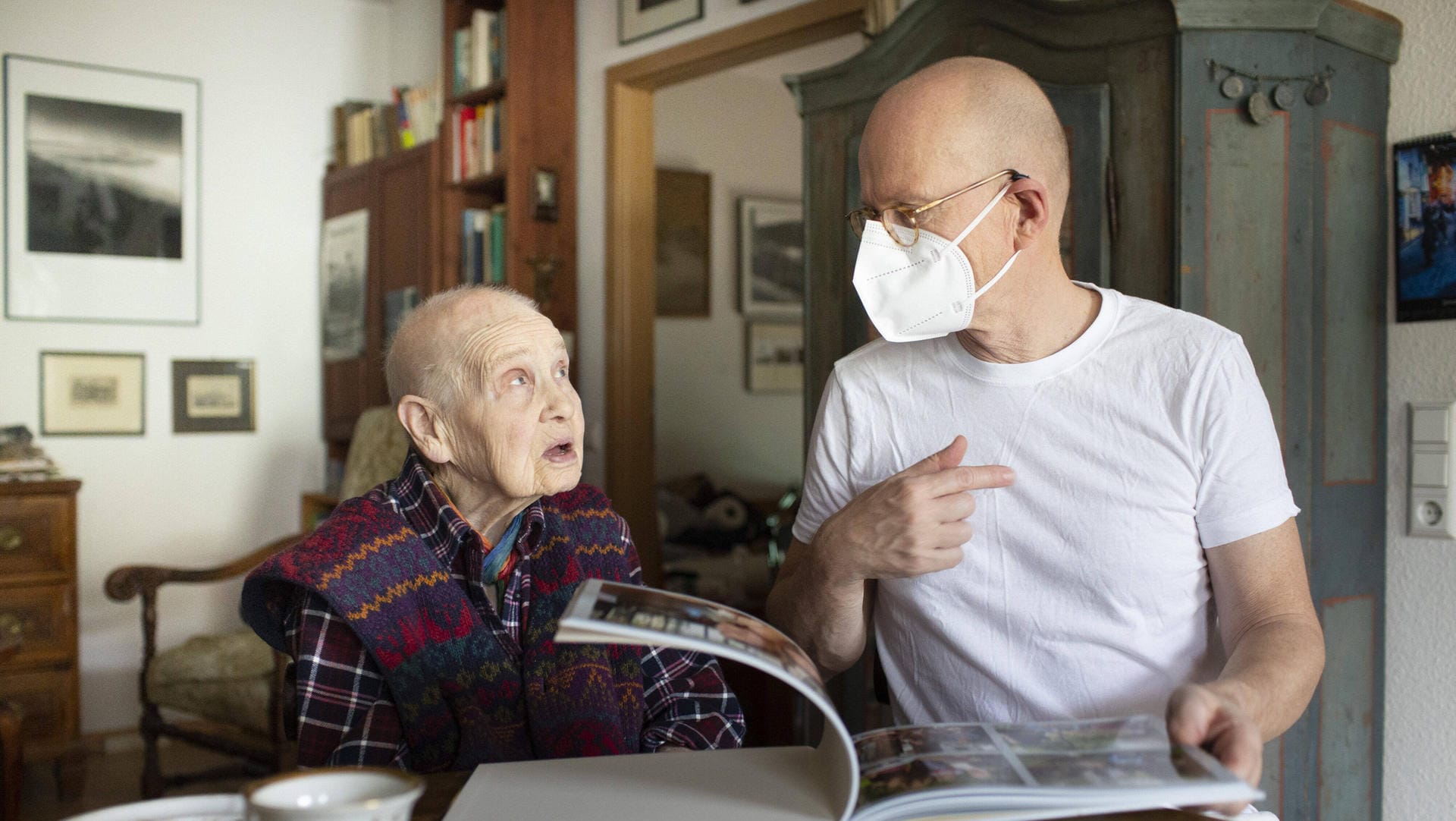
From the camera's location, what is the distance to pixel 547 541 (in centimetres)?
144

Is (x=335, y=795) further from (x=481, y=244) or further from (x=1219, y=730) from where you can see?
(x=481, y=244)

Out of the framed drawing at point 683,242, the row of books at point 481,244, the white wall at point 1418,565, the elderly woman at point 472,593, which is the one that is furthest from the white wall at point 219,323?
the white wall at point 1418,565

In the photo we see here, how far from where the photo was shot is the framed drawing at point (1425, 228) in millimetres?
1795

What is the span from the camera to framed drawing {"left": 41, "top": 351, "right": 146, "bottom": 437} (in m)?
4.32

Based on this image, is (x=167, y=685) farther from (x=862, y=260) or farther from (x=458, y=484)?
(x=862, y=260)

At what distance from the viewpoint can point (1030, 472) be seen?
1.41m

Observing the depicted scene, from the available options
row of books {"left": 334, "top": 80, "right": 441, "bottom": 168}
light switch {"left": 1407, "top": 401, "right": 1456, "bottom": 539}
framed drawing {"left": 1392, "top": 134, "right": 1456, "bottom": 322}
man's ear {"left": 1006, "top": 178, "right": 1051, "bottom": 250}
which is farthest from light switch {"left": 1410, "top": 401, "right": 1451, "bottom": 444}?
row of books {"left": 334, "top": 80, "right": 441, "bottom": 168}

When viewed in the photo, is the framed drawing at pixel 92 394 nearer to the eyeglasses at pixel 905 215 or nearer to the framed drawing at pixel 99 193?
the framed drawing at pixel 99 193

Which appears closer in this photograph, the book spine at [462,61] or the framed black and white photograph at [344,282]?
the book spine at [462,61]

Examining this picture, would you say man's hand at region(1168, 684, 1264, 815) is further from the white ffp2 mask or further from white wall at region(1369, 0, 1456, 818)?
white wall at region(1369, 0, 1456, 818)

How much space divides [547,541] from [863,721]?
1.14 m

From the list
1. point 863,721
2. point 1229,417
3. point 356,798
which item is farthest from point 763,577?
point 356,798

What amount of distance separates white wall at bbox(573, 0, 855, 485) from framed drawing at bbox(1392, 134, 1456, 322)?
2593mm

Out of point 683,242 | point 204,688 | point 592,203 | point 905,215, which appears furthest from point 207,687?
point 905,215
